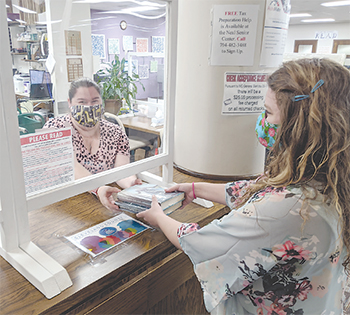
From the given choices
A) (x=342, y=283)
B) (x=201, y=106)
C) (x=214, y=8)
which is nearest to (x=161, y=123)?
(x=201, y=106)

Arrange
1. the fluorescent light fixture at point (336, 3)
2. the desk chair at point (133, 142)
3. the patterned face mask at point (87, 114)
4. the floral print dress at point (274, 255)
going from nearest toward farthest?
the floral print dress at point (274, 255), the patterned face mask at point (87, 114), the desk chair at point (133, 142), the fluorescent light fixture at point (336, 3)

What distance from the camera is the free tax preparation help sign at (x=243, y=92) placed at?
149 centimetres

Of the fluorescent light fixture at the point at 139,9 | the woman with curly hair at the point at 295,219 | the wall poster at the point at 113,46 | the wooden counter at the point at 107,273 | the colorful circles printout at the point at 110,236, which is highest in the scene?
the fluorescent light fixture at the point at 139,9

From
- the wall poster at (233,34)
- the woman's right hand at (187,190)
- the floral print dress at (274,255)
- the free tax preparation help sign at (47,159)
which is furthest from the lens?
the wall poster at (233,34)

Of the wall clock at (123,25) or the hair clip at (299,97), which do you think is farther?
the wall clock at (123,25)

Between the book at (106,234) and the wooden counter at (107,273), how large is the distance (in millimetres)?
22

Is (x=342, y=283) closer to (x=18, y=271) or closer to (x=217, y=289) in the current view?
(x=217, y=289)

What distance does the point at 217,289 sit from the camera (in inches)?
32.2

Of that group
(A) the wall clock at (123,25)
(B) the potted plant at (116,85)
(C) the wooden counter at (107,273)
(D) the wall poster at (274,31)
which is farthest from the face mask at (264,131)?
(A) the wall clock at (123,25)

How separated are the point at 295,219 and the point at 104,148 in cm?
70

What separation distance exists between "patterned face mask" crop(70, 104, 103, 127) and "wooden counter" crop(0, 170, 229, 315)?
0.36 meters

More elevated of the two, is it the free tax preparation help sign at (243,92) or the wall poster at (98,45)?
the wall poster at (98,45)

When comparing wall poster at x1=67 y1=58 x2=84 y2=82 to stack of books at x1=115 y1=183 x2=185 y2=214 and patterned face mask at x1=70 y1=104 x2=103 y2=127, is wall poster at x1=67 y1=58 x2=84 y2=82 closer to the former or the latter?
patterned face mask at x1=70 y1=104 x2=103 y2=127

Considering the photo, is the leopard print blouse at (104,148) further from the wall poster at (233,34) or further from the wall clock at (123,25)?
the wall poster at (233,34)
